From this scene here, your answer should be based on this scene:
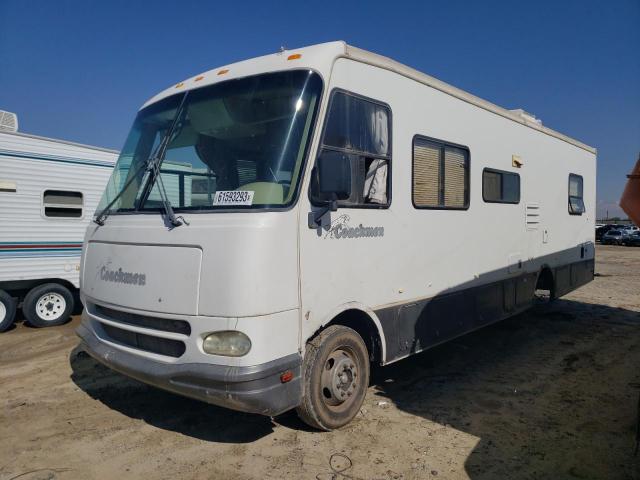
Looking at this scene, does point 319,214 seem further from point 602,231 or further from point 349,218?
point 602,231

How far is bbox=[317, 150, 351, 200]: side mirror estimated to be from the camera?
3.66 meters

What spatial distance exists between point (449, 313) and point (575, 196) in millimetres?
5005

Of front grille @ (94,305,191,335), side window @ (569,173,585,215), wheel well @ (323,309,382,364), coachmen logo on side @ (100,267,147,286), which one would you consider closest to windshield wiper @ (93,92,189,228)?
coachmen logo on side @ (100,267,147,286)

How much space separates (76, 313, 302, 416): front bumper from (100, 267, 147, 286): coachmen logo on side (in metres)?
0.61

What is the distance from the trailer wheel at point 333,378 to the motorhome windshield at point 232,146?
124 centimetres

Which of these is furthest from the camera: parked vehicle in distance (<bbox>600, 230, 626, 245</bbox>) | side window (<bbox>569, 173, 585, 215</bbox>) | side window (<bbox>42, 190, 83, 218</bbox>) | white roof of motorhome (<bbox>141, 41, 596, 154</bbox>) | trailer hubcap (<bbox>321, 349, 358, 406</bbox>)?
parked vehicle in distance (<bbox>600, 230, 626, 245</bbox>)

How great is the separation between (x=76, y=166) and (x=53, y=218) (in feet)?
3.35

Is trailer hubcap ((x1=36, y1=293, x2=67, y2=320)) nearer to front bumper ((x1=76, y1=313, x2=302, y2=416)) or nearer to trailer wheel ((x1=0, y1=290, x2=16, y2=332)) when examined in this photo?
trailer wheel ((x1=0, y1=290, x2=16, y2=332))

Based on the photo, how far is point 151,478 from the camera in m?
3.51

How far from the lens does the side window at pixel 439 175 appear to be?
197 inches

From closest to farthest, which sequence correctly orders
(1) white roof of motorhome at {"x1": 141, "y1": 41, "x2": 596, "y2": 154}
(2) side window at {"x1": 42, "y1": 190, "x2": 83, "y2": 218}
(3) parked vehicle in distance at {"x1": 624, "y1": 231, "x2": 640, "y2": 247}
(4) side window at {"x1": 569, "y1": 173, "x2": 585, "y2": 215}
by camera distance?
1. (1) white roof of motorhome at {"x1": 141, "y1": 41, "x2": 596, "y2": 154}
2. (2) side window at {"x1": 42, "y1": 190, "x2": 83, "y2": 218}
3. (4) side window at {"x1": 569, "y1": 173, "x2": 585, "y2": 215}
4. (3) parked vehicle in distance at {"x1": 624, "y1": 231, "x2": 640, "y2": 247}

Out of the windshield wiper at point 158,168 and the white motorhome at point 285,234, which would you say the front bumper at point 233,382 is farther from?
the windshield wiper at point 158,168

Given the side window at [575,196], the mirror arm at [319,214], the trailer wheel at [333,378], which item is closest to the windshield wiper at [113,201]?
the mirror arm at [319,214]

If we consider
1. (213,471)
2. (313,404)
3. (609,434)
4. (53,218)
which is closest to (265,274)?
(313,404)
